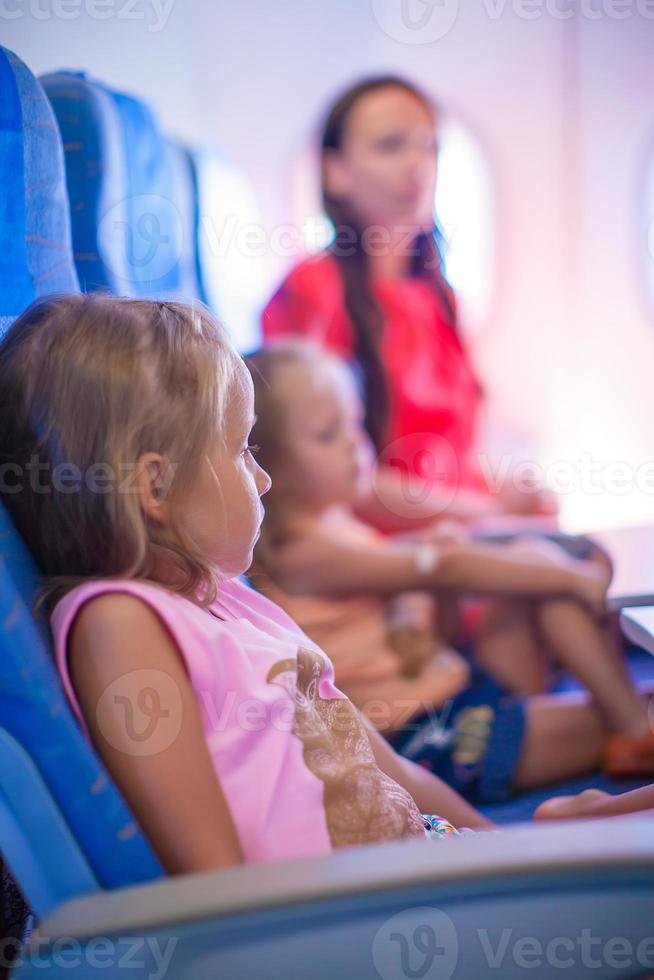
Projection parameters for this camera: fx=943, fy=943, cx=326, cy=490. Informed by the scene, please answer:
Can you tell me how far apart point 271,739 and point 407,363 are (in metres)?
1.82

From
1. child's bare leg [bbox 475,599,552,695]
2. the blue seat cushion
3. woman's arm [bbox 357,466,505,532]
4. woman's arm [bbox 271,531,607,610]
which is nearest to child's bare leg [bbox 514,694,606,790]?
woman's arm [bbox 271,531,607,610]

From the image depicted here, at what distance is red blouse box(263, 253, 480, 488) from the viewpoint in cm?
248

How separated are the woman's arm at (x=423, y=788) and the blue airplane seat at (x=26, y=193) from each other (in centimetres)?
55

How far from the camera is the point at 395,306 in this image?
8.55ft

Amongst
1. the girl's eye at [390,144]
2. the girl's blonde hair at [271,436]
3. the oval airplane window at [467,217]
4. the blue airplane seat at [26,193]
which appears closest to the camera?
the blue airplane seat at [26,193]

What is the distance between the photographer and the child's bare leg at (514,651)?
206 centimetres

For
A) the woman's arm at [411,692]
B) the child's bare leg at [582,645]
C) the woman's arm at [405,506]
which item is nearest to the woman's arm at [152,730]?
the woman's arm at [411,692]

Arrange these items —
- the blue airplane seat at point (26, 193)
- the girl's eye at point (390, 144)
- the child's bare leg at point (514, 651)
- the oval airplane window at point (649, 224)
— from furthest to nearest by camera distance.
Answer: the oval airplane window at point (649, 224)
the girl's eye at point (390, 144)
the child's bare leg at point (514, 651)
the blue airplane seat at point (26, 193)

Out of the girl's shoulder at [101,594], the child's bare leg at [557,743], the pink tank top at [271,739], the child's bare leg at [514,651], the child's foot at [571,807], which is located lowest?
the child's bare leg at [514,651]

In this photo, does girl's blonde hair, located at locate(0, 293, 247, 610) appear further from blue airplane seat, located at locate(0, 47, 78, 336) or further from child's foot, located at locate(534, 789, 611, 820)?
child's foot, located at locate(534, 789, 611, 820)

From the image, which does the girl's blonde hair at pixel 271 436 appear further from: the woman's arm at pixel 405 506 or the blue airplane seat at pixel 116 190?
the woman's arm at pixel 405 506

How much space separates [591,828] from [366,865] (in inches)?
6.5

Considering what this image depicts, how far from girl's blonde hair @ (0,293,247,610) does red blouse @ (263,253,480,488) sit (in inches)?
63.8

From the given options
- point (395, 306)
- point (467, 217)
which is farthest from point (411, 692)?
point (467, 217)
